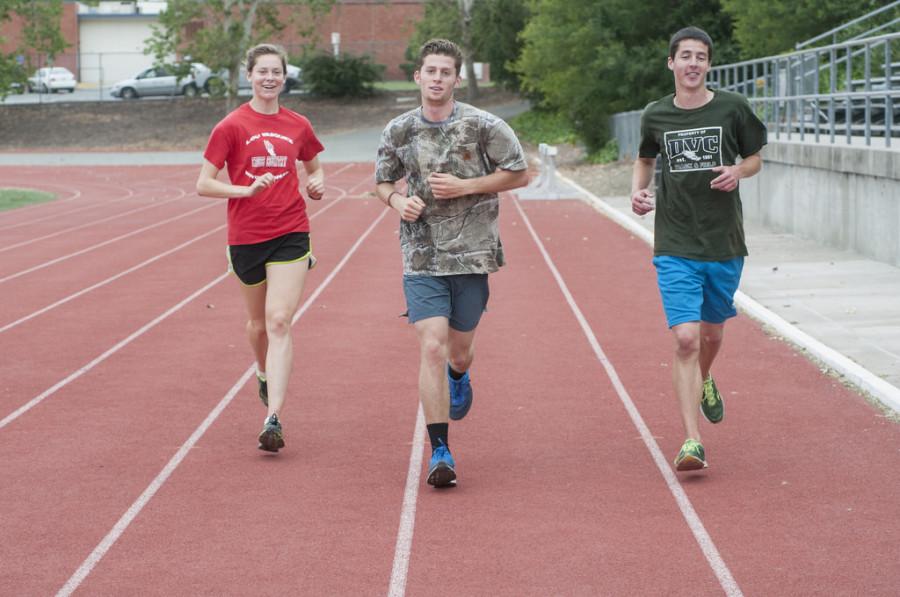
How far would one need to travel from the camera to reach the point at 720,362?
31.4ft

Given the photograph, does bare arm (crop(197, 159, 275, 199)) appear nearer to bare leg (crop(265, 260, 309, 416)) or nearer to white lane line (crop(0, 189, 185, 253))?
bare leg (crop(265, 260, 309, 416))

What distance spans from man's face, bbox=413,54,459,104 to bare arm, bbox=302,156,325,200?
1.08 meters

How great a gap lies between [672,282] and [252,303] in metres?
2.27

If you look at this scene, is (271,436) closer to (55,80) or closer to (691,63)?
(691,63)

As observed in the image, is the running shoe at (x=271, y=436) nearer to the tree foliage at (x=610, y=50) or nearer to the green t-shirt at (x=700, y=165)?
the green t-shirt at (x=700, y=165)

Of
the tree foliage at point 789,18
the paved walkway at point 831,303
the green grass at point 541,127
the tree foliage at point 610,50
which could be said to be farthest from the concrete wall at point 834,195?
the green grass at point 541,127

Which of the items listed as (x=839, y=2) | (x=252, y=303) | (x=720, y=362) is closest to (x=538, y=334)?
(x=720, y=362)

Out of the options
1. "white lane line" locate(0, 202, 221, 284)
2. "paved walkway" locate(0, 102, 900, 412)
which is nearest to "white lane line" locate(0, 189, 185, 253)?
"white lane line" locate(0, 202, 221, 284)

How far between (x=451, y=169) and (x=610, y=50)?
107 feet

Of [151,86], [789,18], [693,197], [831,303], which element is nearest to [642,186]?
[693,197]

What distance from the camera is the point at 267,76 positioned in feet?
22.7

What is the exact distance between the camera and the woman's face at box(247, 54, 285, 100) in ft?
22.7

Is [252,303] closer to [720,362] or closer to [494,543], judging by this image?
[494,543]

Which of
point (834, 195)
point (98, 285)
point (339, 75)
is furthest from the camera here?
point (339, 75)
